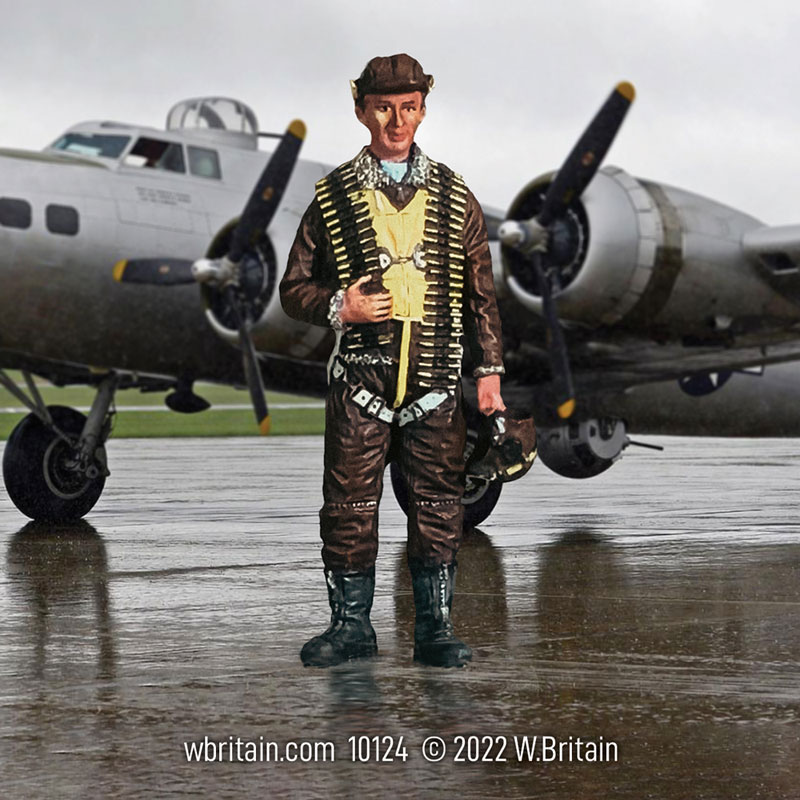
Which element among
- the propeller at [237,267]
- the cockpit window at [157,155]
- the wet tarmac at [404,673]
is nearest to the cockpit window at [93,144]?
the cockpit window at [157,155]

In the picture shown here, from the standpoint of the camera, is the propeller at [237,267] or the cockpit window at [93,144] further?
the cockpit window at [93,144]

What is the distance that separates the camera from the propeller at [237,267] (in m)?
14.4

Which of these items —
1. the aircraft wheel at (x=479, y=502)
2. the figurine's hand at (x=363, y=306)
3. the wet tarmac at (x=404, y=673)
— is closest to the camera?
the wet tarmac at (x=404, y=673)

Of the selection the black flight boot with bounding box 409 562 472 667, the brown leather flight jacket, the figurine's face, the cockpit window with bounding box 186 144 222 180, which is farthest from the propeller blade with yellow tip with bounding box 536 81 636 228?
the black flight boot with bounding box 409 562 472 667

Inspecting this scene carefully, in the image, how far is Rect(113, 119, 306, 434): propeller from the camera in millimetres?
14359

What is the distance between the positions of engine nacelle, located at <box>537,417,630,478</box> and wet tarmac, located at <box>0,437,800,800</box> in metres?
1.77

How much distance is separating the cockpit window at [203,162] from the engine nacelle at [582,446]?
4.10 metres

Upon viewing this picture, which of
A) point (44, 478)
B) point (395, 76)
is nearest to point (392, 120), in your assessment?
point (395, 76)

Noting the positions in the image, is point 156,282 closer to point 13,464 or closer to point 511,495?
point 13,464

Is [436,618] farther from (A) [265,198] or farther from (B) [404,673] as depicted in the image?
(A) [265,198]

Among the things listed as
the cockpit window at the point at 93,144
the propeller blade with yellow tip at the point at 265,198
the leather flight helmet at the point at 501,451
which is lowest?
the leather flight helmet at the point at 501,451

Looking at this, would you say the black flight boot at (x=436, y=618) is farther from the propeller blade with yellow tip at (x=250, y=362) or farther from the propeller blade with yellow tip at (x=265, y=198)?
the propeller blade with yellow tip at (x=265, y=198)

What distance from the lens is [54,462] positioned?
49.7 ft

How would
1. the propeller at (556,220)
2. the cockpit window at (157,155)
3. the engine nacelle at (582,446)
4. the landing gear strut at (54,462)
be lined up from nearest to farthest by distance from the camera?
the propeller at (556,220)
the landing gear strut at (54,462)
the cockpit window at (157,155)
the engine nacelle at (582,446)
